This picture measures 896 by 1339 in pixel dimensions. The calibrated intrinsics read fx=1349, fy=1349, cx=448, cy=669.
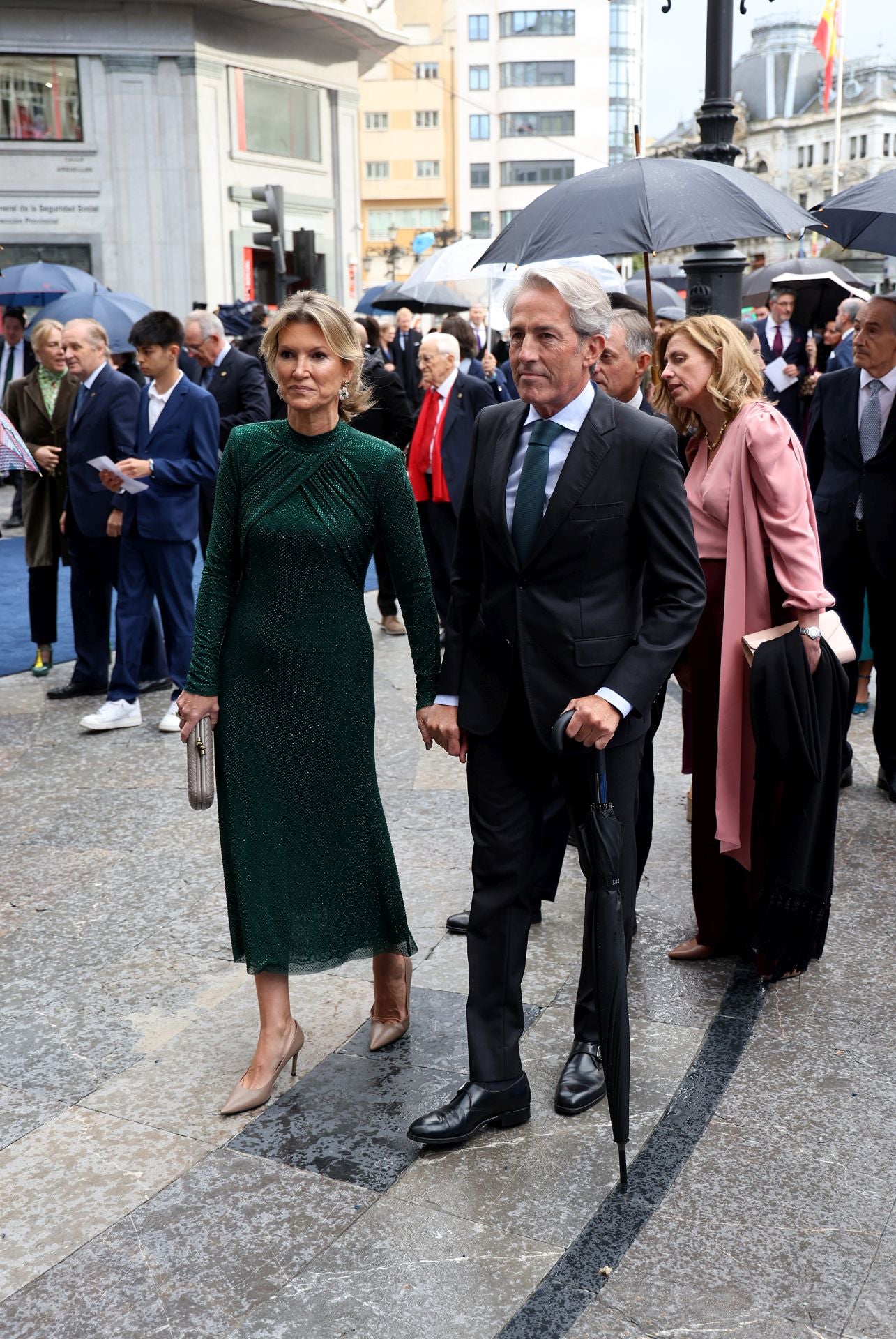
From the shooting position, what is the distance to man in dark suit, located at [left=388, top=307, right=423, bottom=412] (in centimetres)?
1498

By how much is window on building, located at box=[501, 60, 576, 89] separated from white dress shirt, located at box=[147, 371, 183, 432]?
256 feet

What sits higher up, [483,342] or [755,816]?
[483,342]

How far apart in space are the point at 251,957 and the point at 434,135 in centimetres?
8278

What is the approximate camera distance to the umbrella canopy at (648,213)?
16.3 feet

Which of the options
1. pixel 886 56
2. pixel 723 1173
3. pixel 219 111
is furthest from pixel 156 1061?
pixel 886 56

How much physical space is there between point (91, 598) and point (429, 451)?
2.25 meters

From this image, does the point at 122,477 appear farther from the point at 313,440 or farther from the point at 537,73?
the point at 537,73

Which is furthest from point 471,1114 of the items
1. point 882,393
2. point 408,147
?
point 408,147

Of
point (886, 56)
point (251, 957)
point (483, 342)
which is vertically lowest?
point (251, 957)

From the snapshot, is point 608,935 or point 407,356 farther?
point 407,356

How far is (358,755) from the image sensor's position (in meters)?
3.57

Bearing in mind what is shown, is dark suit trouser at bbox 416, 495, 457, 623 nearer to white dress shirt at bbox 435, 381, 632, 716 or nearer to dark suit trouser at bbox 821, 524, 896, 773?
dark suit trouser at bbox 821, 524, 896, 773

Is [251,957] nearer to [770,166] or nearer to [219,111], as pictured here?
[219,111]

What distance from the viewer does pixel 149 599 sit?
7359mm
